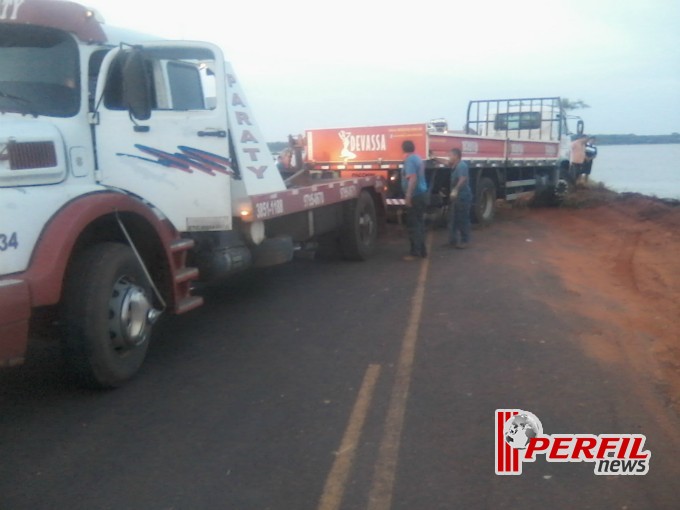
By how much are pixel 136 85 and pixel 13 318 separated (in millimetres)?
2330

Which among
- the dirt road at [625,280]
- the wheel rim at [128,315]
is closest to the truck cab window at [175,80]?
the wheel rim at [128,315]

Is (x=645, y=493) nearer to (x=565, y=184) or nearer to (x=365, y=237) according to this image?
(x=365, y=237)

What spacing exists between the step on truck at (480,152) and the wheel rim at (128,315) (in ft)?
27.4

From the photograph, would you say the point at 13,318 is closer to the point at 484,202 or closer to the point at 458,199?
the point at 458,199

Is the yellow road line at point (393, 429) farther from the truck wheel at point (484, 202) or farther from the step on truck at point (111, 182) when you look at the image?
the truck wheel at point (484, 202)

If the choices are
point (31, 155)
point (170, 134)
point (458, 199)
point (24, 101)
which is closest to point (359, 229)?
point (458, 199)

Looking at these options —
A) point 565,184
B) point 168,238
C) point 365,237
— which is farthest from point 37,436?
point 565,184

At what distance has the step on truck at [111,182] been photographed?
515 centimetres

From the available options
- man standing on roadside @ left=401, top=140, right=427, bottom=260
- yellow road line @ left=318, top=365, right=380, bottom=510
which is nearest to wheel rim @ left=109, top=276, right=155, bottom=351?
yellow road line @ left=318, top=365, right=380, bottom=510

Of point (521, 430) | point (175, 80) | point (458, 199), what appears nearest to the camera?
point (521, 430)

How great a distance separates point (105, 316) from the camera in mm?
5574

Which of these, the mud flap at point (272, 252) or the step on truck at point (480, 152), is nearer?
the mud flap at point (272, 252)

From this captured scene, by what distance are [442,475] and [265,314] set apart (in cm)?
436

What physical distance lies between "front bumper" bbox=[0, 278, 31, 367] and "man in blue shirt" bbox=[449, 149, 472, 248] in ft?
28.1
